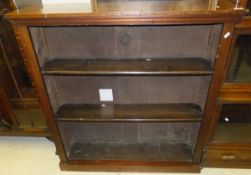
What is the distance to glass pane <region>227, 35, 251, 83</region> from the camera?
3.85 ft

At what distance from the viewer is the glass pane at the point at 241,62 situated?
1.17m

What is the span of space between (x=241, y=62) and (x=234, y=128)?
20.1 inches

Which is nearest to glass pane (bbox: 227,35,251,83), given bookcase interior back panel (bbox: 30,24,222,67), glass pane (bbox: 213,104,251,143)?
bookcase interior back panel (bbox: 30,24,222,67)

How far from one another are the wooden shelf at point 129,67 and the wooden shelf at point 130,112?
0.34 metres

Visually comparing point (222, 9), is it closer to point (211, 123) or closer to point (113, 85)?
point (211, 123)

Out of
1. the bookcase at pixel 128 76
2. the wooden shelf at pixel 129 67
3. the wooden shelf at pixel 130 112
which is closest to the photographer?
the bookcase at pixel 128 76

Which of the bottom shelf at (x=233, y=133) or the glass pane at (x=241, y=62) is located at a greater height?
the glass pane at (x=241, y=62)

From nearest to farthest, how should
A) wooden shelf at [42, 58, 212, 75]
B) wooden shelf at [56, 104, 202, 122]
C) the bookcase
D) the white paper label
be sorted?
the bookcase, wooden shelf at [42, 58, 212, 75], wooden shelf at [56, 104, 202, 122], the white paper label

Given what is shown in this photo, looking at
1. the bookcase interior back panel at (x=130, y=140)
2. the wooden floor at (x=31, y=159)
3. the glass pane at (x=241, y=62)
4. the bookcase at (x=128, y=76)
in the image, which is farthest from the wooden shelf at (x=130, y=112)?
the wooden floor at (x=31, y=159)

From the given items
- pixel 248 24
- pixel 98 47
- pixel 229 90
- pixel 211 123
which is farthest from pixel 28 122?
pixel 248 24

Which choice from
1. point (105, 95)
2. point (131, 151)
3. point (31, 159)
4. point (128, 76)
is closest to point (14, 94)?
point (31, 159)

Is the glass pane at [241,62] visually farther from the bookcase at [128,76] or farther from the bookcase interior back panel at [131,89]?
the bookcase interior back panel at [131,89]

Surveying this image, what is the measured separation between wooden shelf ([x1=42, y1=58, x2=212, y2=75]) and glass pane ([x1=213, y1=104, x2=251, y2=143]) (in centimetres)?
43

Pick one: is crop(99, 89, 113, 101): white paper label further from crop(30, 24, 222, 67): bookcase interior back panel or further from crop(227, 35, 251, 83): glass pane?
crop(227, 35, 251, 83): glass pane
